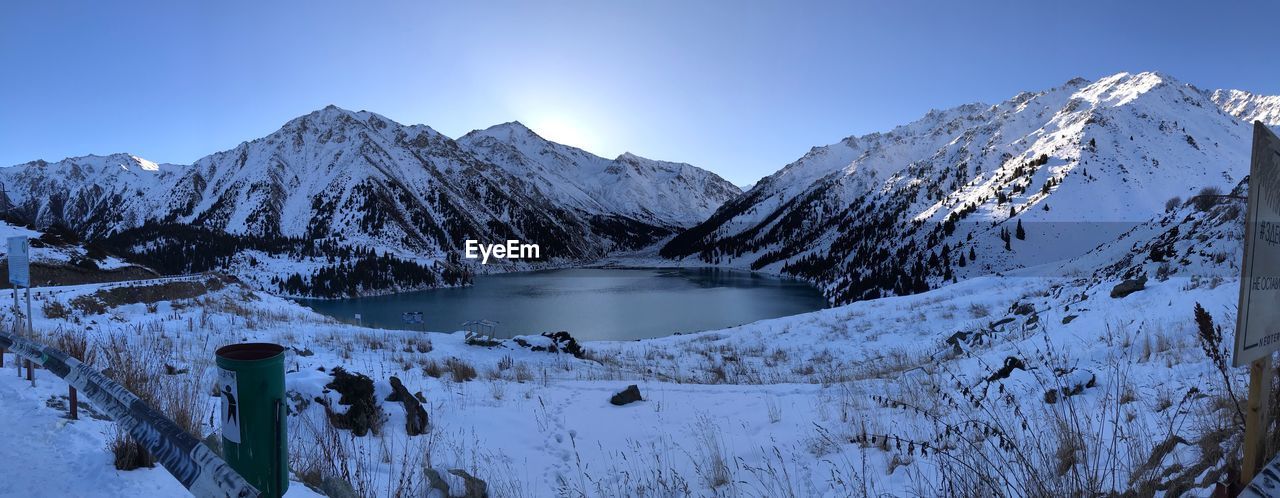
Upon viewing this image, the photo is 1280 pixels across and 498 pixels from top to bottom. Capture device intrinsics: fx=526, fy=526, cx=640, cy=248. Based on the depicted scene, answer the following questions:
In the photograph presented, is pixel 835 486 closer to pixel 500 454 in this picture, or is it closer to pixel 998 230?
pixel 500 454

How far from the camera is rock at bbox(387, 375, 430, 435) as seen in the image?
6.83m

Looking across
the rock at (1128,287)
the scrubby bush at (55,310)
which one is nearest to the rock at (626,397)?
the rock at (1128,287)

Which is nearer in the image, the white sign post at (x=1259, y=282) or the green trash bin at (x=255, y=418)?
the white sign post at (x=1259, y=282)

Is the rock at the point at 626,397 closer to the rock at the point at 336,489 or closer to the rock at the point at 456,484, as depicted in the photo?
the rock at the point at 456,484

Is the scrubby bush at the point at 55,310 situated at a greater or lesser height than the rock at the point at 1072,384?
greater

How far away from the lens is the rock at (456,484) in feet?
15.2

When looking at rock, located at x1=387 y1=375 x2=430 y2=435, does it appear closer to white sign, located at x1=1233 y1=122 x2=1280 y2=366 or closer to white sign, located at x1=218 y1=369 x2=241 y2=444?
white sign, located at x1=218 y1=369 x2=241 y2=444

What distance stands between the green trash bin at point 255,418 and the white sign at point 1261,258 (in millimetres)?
4398

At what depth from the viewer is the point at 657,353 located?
1953cm

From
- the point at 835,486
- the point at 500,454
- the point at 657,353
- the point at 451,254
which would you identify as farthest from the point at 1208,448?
the point at 451,254

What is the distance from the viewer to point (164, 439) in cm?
242

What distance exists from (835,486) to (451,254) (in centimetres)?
14802

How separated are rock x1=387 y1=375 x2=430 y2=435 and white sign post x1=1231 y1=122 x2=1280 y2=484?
7.33 meters

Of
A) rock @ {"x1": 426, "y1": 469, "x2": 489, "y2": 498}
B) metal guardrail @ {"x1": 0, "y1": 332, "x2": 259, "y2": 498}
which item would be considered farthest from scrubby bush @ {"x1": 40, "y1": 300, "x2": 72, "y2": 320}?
rock @ {"x1": 426, "y1": 469, "x2": 489, "y2": 498}
